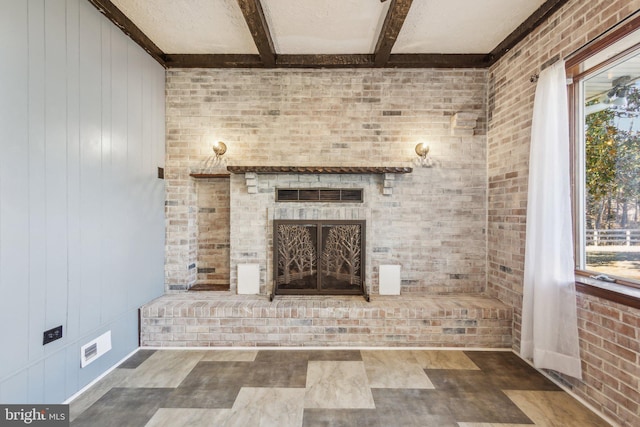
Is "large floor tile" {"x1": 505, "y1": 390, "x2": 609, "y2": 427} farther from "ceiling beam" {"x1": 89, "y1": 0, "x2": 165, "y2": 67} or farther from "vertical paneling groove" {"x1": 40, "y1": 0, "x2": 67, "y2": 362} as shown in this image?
"ceiling beam" {"x1": 89, "y1": 0, "x2": 165, "y2": 67}

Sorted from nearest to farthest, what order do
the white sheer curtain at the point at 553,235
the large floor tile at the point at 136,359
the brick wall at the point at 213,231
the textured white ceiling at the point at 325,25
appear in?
the white sheer curtain at the point at 553,235 → the textured white ceiling at the point at 325,25 → the large floor tile at the point at 136,359 → the brick wall at the point at 213,231

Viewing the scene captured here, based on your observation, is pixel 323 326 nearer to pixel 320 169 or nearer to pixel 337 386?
pixel 337 386

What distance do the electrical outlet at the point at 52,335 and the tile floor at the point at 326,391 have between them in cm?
53

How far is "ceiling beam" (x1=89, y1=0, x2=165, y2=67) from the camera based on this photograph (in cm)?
231

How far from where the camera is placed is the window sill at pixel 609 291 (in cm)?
174

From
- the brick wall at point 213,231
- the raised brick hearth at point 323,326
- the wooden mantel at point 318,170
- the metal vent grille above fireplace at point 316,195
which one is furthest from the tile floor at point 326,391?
the wooden mantel at point 318,170

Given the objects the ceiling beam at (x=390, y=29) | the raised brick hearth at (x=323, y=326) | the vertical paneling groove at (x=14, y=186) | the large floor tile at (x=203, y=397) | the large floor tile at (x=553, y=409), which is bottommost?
the large floor tile at (x=553, y=409)

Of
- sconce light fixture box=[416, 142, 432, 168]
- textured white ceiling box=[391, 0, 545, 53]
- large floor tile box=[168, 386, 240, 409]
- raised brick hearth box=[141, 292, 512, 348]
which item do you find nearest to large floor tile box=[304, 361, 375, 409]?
raised brick hearth box=[141, 292, 512, 348]

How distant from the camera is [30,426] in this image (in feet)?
5.67

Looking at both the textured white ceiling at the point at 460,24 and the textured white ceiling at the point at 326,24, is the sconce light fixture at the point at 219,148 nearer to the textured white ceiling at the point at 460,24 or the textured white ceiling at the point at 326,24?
the textured white ceiling at the point at 326,24

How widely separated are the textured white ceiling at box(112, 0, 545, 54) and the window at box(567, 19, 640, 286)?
30.5 inches

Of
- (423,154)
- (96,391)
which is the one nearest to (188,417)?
(96,391)

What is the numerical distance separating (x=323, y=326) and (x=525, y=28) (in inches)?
130

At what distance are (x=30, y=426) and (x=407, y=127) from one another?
12.6 feet
